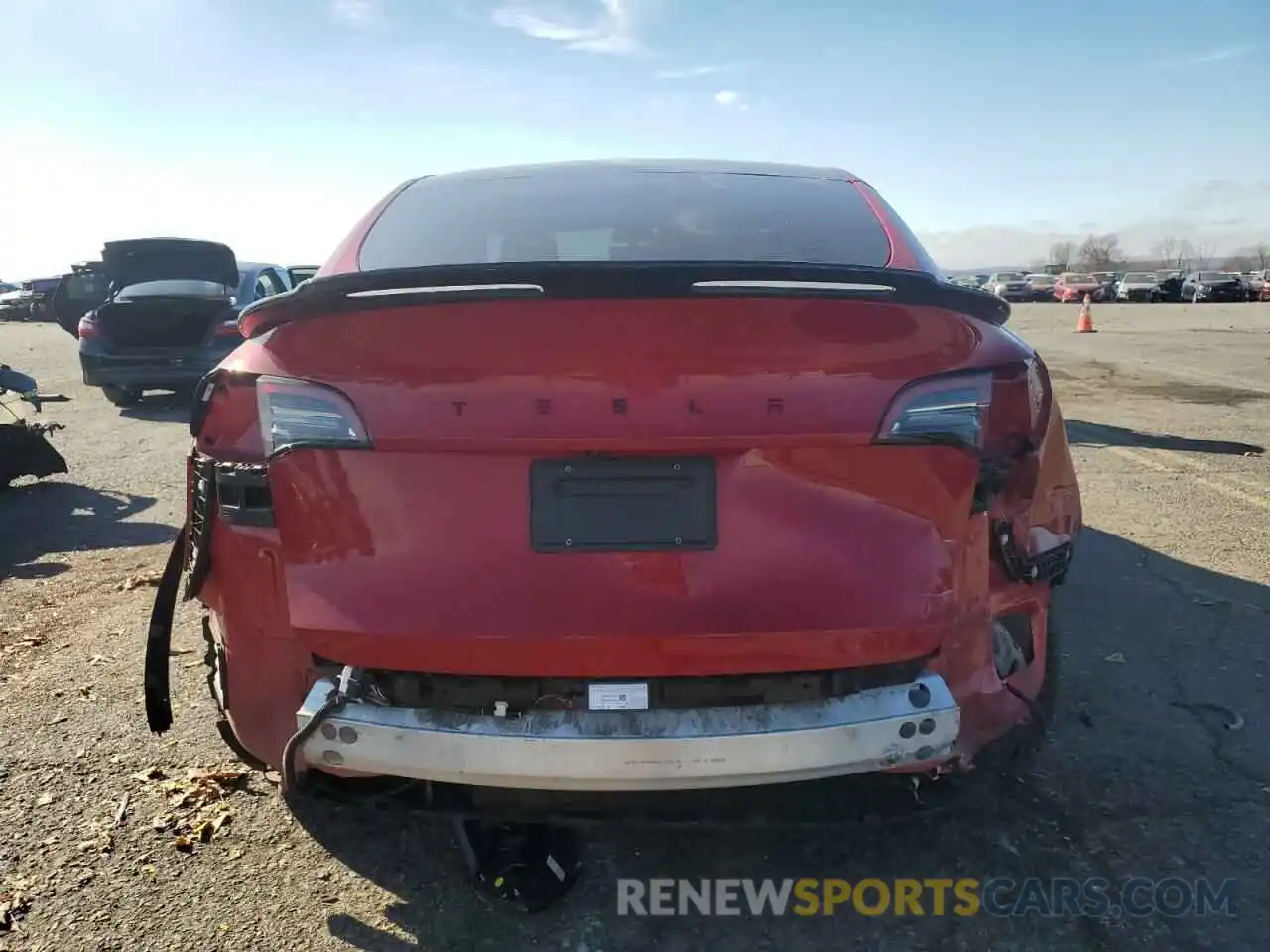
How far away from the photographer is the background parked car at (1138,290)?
47344 millimetres

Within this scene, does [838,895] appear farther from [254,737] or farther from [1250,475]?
[1250,475]

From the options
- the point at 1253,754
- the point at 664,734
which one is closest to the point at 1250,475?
the point at 1253,754

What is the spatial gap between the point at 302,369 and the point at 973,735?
1621 millimetres

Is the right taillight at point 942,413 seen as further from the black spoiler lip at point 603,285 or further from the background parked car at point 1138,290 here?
the background parked car at point 1138,290

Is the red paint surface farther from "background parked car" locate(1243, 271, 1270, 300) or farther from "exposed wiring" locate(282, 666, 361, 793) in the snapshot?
"background parked car" locate(1243, 271, 1270, 300)

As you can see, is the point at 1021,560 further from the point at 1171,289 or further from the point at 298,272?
the point at 1171,289

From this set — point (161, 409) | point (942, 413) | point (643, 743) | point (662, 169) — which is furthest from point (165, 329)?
point (942, 413)

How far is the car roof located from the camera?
3336mm

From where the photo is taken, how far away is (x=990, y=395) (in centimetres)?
212

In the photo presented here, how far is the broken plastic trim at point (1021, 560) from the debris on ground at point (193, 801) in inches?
84.7

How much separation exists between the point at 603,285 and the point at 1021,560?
3.64 ft

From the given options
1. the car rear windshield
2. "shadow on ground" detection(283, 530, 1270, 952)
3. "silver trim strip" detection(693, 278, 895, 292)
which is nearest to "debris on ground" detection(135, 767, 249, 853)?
"shadow on ground" detection(283, 530, 1270, 952)

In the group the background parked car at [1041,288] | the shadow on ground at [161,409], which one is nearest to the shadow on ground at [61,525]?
the shadow on ground at [161,409]

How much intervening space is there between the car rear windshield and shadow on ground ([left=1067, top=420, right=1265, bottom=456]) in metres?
6.17
